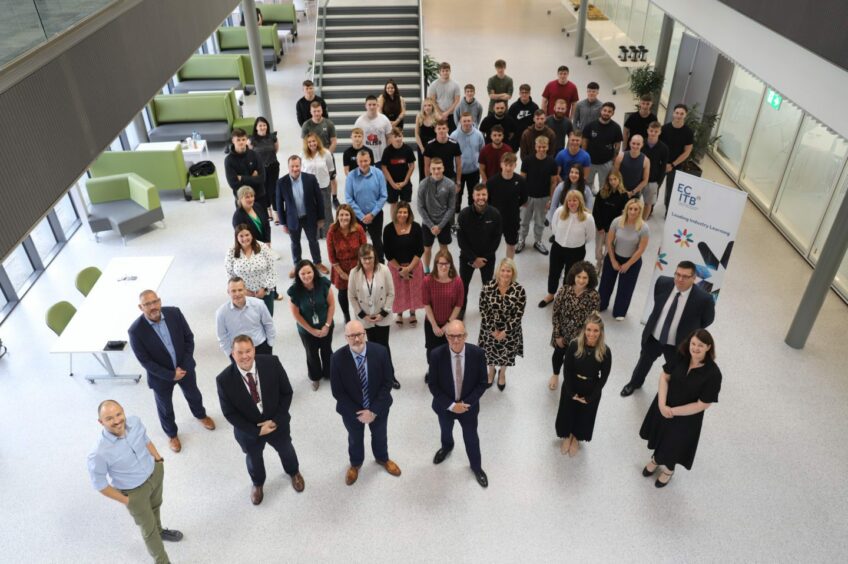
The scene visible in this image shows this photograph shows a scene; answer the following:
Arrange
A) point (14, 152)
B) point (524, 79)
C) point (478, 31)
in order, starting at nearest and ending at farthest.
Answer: point (14, 152), point (524, 79), point (478, 31)

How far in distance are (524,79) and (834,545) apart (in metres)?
12.8

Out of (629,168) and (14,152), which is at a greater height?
(14,152)

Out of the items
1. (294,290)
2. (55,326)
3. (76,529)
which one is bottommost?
(76,529)

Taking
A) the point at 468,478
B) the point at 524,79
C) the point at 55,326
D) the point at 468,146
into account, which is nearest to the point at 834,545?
the point at 468,478

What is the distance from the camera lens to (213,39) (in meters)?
17.2

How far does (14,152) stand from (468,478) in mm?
4203

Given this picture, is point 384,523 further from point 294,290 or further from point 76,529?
point 76,529

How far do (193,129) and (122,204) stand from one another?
122 inches

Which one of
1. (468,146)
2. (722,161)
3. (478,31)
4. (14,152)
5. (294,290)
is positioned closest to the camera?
(14,152)

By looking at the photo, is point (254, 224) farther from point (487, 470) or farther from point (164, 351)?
point (487, 470)

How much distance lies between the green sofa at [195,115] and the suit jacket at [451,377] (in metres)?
8.73

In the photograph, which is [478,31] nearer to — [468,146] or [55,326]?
[468,146]

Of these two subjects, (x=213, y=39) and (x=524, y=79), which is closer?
(x=524, y=79)

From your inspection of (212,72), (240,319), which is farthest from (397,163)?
(212,72)
